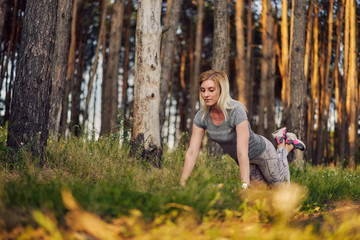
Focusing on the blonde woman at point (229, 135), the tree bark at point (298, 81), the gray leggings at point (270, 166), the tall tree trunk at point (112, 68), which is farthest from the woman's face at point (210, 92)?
the tall tree trunk at point (112, 68)

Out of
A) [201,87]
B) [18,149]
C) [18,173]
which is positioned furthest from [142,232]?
[18,149]

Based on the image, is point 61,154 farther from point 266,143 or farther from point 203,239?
point 203,239

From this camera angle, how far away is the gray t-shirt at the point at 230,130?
4211mm

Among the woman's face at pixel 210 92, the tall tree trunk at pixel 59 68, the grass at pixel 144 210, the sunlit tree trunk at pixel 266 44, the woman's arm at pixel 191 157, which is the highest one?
the sunlit tree trunk at pixel 266 44

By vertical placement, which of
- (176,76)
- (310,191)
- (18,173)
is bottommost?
(310,191)

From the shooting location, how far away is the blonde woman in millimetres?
4125

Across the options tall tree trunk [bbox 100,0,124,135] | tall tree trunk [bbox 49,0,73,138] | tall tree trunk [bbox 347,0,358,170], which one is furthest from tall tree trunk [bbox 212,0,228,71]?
tall tree trunk [bbox 347,0,358,170]

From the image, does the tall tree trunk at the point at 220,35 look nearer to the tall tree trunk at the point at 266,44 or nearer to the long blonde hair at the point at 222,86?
the long blonde hair at the point at 222,86

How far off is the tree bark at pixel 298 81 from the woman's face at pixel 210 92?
515 cm

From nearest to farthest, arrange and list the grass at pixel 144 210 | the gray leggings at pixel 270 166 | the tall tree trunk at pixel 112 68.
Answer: the grass at pixel 144 210, the gray leggings at pixel 270 166, the tall tree trunk at pixel 112 68

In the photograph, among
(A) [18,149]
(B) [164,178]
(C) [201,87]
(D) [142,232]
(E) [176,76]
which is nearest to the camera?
(D) [142,232]

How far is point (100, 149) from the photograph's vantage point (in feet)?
19.0

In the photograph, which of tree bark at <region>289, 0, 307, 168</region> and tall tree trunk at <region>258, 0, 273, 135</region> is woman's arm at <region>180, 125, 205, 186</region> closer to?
tree bark at <region>289, 0, 307, 168</region>

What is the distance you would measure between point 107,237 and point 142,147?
11.5ft
